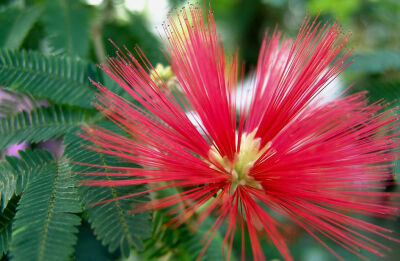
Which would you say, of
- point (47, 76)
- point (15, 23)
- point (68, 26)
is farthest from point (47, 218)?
point (15, 23)

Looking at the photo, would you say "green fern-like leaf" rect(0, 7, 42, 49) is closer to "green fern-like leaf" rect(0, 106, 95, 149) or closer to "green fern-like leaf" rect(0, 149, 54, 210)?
"green fern-like leaf" rect(0, 106, 95, 149)

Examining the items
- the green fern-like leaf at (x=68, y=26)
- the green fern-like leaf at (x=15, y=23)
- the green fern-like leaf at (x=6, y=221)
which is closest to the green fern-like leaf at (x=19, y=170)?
the green fern-like leaf at (x=6, y=221)

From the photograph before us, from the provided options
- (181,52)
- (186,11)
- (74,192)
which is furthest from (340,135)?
(74,192)

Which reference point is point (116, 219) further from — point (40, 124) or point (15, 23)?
point (15, 23)

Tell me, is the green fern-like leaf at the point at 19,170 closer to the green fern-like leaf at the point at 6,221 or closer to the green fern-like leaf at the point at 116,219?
the green fern-like leaf at the point at 6,221

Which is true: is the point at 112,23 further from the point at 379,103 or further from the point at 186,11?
the point at 379,103

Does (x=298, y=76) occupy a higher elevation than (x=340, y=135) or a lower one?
higher

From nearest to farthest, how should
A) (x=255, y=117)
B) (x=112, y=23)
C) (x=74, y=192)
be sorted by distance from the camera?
(x=74, y=192), (x=255, y=117), (x=112, y=23)
